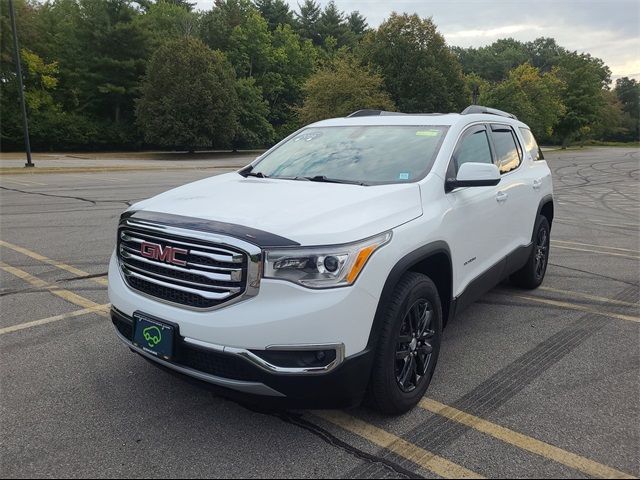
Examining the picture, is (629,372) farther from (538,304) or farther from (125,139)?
(125,139)

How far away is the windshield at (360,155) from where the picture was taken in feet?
12.3

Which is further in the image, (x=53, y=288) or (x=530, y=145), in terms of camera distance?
(x=530, y=145)

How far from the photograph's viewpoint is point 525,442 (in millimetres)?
2893

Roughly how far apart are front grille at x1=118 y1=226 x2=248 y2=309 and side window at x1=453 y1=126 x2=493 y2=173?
201 centimetres

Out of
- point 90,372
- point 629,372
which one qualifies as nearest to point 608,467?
point 629,372

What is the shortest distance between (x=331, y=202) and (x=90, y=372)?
2.15 metres

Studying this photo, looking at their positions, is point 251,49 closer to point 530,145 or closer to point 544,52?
point 530,145

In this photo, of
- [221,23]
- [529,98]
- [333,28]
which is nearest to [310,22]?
[333,28]

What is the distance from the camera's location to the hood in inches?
107

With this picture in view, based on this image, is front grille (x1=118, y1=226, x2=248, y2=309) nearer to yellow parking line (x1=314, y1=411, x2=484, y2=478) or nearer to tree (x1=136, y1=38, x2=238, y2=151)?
yellow parking line (x1=314, y1=411, x2=484, y2=478)

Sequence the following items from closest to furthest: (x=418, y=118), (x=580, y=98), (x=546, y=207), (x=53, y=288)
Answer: (x=418, y=118) → (x=53, y=288) → (x=546, y=207) → (x=580, y=98)

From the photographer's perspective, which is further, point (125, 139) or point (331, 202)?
point (125, 139)

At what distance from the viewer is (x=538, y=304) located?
17.6 ft

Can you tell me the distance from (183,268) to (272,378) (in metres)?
0.77
